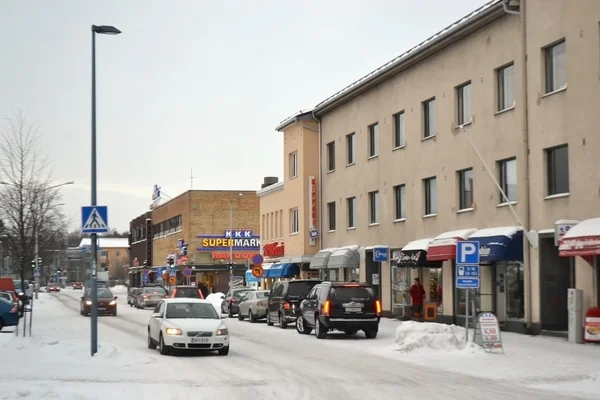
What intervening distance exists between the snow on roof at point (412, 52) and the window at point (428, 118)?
2180mm

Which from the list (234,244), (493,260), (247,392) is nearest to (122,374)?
(247,392)

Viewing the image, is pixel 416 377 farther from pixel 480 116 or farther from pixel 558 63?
pixel 480 116

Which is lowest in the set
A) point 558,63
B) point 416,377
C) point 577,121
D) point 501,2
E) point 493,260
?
point 416,377

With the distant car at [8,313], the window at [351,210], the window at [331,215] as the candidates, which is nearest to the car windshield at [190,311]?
the distant car at [8,313]

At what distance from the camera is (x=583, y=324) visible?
82.3 feet

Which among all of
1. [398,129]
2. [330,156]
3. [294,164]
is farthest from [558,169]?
[294,164]

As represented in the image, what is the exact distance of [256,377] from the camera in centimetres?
1759

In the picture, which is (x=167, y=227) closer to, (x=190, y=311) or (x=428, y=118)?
(x=428, y=118)

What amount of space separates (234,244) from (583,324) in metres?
67.5

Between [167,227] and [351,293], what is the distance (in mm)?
80235

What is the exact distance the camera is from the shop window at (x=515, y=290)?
2989cm

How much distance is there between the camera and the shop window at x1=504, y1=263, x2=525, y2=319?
98.1ft

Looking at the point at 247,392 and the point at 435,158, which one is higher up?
the point at 435,158

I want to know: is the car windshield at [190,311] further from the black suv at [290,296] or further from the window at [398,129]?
the window at [398,129]
